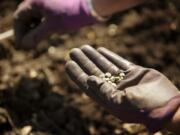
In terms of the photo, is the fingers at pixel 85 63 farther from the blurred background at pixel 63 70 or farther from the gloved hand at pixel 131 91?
the blurred background at pixel 63 70

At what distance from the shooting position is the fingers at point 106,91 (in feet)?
4.22

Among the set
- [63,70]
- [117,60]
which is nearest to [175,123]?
[117,60]

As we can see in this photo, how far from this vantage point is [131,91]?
4.17 ft

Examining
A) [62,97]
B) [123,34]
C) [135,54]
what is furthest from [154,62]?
[62,97]

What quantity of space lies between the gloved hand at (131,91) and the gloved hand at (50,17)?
0.25 m

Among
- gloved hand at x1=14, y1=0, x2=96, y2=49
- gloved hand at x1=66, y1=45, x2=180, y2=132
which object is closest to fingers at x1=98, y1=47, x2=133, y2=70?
gloved hand at x1=66, y1=45, x2=180, y2=132

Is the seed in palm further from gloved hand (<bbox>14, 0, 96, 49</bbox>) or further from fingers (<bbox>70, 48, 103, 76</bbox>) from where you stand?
gloved hand (<bbox>14, 0, 96, 49</bbox>)

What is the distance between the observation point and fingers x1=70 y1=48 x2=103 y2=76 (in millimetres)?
1407

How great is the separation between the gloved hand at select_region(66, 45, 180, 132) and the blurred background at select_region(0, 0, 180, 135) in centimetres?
40

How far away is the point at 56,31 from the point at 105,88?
46 cm

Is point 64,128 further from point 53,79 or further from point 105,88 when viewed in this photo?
point 105,88

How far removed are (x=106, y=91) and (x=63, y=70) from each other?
65cm

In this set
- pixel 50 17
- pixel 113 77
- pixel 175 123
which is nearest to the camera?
pixel 175 123

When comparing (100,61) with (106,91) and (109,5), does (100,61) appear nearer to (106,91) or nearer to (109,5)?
(106,91)
